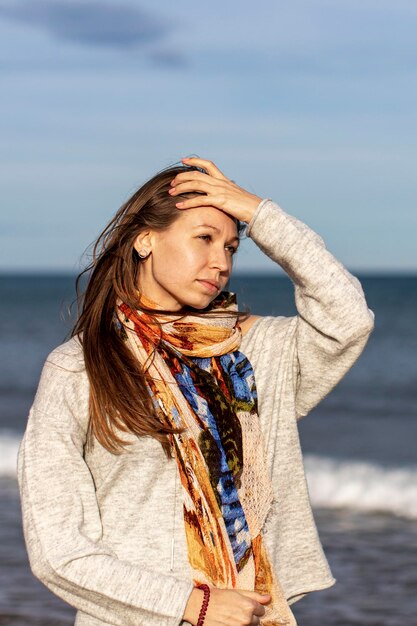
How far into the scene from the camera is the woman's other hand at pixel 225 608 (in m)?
2.31

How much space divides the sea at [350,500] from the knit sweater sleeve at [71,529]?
1.74ft

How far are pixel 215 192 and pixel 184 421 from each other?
539 mm

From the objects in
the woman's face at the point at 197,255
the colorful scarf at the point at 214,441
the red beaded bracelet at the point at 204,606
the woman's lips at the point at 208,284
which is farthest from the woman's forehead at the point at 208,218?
the red beaded bracelet at the point at 204,606

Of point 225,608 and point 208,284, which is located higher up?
point 208,284

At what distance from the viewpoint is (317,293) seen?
2537 millimetres

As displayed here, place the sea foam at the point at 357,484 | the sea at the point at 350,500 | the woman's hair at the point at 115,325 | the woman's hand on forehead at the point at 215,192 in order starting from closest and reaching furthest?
the woman's hair at the point at 115,325, the woman's hand on forehead at the point at 215,192, the sea at the point at 350,500, the sea foam at the point at 357,484

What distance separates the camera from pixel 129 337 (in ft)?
8.48

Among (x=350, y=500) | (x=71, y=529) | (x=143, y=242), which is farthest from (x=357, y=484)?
(x=71, y=529)

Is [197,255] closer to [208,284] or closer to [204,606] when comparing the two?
[208,284]

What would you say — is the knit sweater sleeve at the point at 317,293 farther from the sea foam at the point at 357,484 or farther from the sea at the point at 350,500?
the sea foam at the point at 357,484

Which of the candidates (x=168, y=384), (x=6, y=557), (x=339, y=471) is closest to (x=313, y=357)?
(x=168, y=384)

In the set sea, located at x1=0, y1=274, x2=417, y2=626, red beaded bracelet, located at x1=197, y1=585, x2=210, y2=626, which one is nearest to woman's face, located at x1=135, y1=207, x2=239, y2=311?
sea, located at x1=0, y1=274, x2=417, y2=626

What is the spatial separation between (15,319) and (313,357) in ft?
145

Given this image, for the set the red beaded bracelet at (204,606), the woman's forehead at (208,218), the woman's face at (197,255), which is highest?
the woman's forehead at (208,218)
